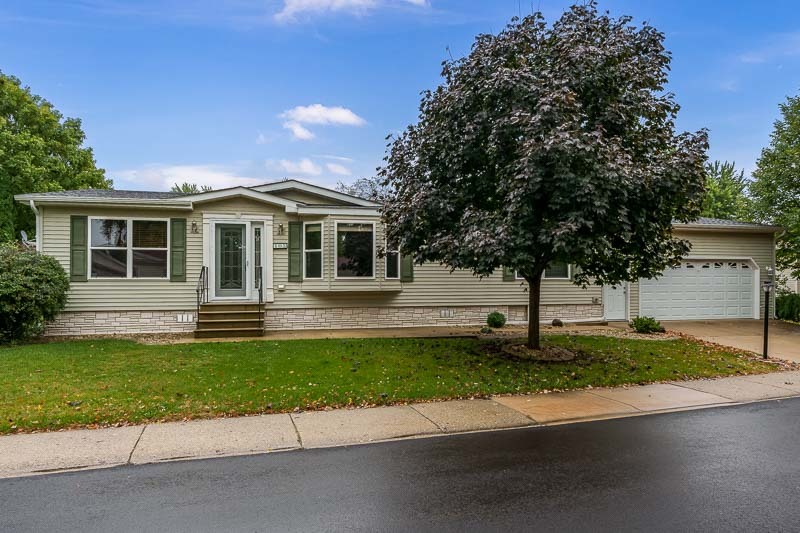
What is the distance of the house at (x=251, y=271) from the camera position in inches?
451

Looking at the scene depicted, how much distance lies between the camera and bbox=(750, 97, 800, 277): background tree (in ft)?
49.4

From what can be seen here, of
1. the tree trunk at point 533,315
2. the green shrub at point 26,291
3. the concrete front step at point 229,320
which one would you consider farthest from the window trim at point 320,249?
the tree trunk at point 533,315

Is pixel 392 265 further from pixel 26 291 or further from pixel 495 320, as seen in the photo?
pixel 26 291

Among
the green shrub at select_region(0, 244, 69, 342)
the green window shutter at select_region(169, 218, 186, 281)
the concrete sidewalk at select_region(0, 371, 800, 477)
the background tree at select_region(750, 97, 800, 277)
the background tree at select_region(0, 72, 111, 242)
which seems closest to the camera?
the concrete sidewalk at select_region(0, 371, 800, 477)

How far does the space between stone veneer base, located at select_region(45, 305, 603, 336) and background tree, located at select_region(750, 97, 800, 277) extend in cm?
673

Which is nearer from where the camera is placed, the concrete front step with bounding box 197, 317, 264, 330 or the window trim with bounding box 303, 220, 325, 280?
the concrete front step with bounding box 197, 317, 264, 330

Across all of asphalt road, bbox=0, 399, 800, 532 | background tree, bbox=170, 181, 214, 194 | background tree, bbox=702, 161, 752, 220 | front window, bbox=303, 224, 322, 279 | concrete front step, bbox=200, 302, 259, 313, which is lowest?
asphalt road, bbox=0, 399, 800, 532

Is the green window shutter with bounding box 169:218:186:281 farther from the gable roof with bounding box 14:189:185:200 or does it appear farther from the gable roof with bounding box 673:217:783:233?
the gable roof with bounding box 673:217:783:233

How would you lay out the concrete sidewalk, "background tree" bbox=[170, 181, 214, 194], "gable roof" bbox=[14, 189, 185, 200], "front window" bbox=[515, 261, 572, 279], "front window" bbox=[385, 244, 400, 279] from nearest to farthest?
the concrete sidewalk → "gable roof" bbox=[14, 189, 185, 200] → "front window" bbox=[385, 244, 400, 279] → "front window" bbox=[515, 261, 572, 279] → "background tree" bbox=[170, 181, 214, 194]

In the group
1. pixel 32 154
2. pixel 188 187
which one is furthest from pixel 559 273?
pixel 188 187

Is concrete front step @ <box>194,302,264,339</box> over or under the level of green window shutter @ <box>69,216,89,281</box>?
under

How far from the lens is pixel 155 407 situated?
5.99 meters

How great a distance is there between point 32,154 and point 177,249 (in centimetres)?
1673

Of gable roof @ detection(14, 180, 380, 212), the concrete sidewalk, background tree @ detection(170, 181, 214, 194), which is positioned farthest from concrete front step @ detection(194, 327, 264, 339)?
background tree @ detection(170, 181, 214, 194)
